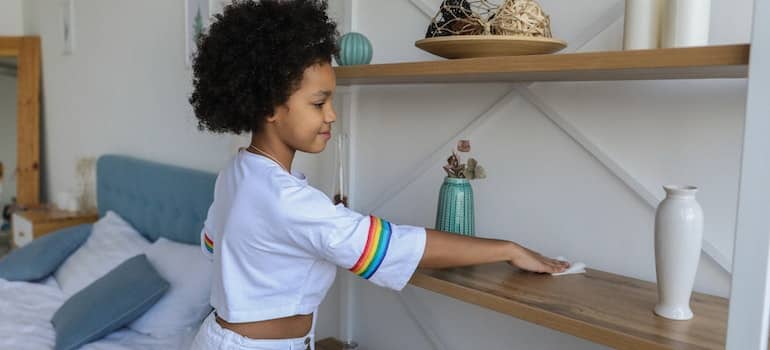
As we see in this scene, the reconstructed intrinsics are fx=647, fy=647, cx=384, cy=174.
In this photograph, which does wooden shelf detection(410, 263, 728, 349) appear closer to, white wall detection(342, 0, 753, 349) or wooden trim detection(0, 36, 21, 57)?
white wall detection(342, 0, 753, 349)

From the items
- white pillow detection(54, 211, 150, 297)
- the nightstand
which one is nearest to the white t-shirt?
white pillow detection(54, 211, 150, 297)

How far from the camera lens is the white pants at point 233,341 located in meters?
1.26

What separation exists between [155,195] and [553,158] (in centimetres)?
187

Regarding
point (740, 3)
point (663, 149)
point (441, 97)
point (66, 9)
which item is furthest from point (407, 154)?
point (66, 9)

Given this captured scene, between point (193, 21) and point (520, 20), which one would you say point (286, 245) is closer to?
point (520, 20)

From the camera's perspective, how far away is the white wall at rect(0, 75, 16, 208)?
454 cm

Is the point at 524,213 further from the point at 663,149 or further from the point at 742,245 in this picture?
the point at 742,245

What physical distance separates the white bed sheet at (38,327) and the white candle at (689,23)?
62.1 inches

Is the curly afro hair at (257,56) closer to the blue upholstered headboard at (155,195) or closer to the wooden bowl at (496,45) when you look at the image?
the wooden bowl at (496,45)

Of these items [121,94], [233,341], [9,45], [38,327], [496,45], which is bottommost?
[38,327]

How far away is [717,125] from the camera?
1197 millimetres

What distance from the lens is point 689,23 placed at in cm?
102

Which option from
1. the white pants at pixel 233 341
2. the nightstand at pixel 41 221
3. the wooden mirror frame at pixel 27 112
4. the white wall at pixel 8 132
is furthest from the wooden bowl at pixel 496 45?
the white wall at pixel 8 132

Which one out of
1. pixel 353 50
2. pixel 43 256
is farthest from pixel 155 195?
pixel 353 50
